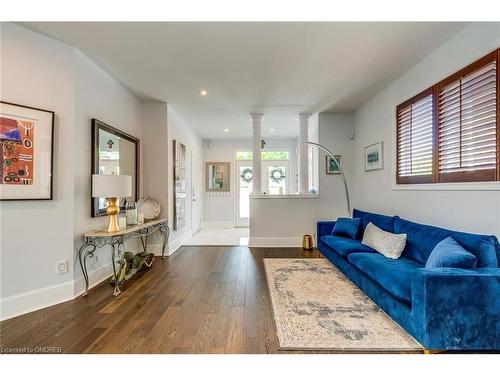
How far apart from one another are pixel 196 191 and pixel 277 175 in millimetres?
2421

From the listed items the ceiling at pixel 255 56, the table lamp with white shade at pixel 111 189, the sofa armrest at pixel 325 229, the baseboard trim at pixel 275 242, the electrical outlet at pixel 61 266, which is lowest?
the baseboard trim at pixel 275 242

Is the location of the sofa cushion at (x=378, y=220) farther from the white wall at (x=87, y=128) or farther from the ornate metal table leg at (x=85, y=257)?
the white wall at (x=87, y=128)

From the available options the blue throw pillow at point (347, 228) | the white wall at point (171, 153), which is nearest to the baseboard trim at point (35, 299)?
the white wall at point (171, 153)

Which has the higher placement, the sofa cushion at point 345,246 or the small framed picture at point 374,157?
the small framed picture at point 374,157

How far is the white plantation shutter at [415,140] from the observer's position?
2.90 metres

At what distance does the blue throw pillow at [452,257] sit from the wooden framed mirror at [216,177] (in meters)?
5.94

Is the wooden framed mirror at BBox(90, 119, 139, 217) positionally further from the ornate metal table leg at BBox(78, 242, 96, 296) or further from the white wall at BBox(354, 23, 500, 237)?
the white wall at BBox(354, 23, 500, 237)

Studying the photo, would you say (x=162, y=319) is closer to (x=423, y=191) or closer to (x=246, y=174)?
(x=423, y=191)

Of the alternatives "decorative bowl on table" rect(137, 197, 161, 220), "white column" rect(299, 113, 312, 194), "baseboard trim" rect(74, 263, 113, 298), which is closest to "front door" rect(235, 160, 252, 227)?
"white column" rect(299, 113, 312, 194)

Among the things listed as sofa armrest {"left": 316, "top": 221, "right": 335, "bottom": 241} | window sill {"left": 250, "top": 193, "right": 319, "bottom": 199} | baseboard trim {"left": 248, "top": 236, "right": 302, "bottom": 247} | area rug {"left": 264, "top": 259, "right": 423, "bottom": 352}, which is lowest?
area rug {"left": 264, "top": 259, "right": 423, "bottom": 352}

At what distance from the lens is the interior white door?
6340 mm

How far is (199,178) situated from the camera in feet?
23.6

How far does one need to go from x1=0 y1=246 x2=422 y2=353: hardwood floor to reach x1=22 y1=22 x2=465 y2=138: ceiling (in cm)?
261
